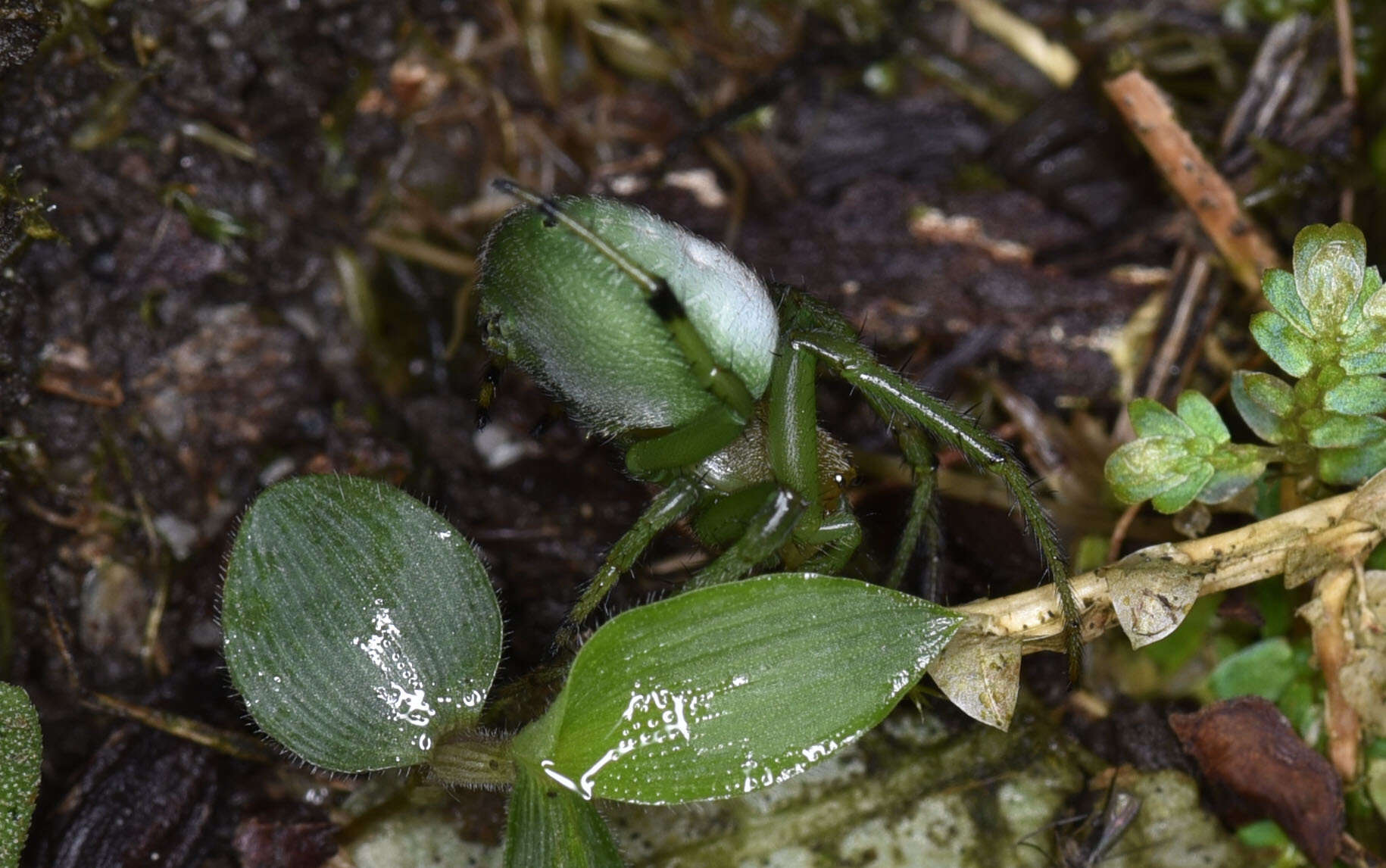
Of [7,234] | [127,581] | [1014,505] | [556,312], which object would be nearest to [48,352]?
[7,234]

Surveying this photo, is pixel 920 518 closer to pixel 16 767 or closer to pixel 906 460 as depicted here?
pixel 906 460

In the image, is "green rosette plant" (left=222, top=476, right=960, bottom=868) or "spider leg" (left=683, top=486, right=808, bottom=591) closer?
"green rosette plant" (left=222, top=476, right=960, bottom=868)

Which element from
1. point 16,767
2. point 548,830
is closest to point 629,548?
point 548,830

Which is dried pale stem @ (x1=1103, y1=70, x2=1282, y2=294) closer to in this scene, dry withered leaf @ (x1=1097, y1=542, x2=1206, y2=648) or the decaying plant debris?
the decaying plant debris

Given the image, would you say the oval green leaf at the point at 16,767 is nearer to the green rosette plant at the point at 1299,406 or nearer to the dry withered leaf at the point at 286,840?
the dry withered leaf at the point at 286,840

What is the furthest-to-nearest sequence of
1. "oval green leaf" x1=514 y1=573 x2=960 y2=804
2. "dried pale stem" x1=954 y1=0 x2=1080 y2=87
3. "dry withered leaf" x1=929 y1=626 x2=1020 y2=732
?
"dried pale stem" x1=954 y1=0 x2=1080 y2=87 → "dry withered leaf" x1=929 y1=626 x2=1020 y2=732 → "oval green leaf" x1=514 y1=573 x2=960 y2=804

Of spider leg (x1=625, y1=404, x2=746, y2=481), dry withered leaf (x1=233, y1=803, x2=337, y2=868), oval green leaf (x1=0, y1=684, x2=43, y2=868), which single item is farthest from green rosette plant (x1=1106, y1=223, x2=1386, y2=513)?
oval green leaf (x1=0, y1=684, x2=43, y2=868)
